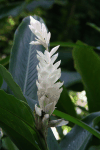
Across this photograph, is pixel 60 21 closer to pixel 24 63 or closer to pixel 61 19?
pixel 61 19

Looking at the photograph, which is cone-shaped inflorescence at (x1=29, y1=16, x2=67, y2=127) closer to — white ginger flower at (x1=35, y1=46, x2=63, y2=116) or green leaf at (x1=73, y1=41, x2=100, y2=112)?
white ginger flower at (x1=35, y1=46, x2=63, y2=116)

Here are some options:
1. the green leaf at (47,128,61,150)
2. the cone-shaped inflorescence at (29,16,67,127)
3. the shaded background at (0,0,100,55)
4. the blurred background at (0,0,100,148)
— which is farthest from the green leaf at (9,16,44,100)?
the shaded background at (0,0,100,55)

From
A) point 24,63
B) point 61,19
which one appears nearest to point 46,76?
point 24,63

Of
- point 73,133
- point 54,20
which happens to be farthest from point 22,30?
point 54,20

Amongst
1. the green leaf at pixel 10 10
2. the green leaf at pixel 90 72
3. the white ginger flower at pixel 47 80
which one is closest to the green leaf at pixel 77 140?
the green leaf at pixel 90 72

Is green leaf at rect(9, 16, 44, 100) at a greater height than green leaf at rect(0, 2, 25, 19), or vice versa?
green leaf at rect(9, 16, 44, 100)

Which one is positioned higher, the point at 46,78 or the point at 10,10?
the point at 46,78
